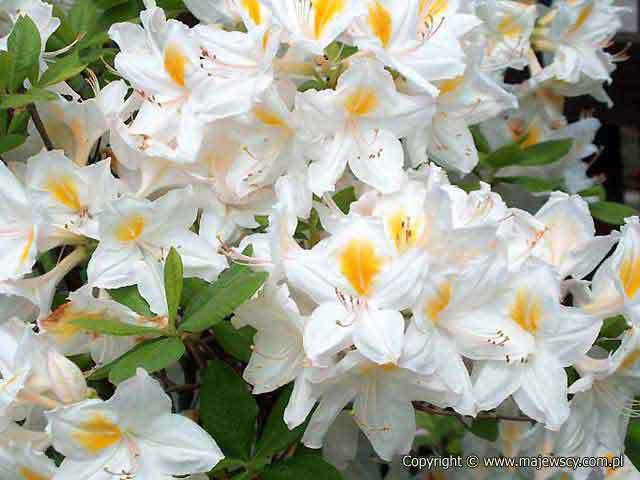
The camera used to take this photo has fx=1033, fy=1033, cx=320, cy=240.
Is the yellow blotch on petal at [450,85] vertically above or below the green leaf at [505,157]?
above

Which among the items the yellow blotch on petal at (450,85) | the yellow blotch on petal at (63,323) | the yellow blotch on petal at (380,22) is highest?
the yellow blotch on petal at (380,22)

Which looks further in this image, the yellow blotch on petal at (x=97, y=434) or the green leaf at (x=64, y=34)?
the green leaf at (x=64, y=34)

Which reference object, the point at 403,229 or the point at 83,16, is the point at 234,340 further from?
the point at 83,16

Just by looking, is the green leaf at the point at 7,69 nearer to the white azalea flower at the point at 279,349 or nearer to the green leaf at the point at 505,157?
the white azalea flower at the point at 279,349

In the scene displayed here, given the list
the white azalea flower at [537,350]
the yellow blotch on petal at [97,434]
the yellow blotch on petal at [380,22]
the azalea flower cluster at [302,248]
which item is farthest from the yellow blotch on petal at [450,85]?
the yellow blotch on petal at [97,434]

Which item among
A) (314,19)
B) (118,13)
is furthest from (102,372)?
(118,13)

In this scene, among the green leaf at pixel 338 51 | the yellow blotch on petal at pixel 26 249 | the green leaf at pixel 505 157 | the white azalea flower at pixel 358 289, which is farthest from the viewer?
the green leaf at pixel 505 157
